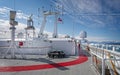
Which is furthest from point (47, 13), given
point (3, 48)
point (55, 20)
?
point (3, 48)

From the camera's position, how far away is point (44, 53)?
74.4ft

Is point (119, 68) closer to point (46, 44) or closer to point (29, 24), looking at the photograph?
point (46, 44)

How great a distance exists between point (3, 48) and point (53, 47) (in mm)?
6883

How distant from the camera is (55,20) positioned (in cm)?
2744

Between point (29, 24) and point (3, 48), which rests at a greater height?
point (29, 24)

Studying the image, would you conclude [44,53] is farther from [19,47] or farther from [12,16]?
[12,16]

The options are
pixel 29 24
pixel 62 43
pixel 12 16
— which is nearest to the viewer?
pixel 12 16

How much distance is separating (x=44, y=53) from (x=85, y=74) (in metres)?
13.0

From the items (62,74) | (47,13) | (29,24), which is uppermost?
(47,13)

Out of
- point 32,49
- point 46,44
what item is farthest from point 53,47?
point 32,49

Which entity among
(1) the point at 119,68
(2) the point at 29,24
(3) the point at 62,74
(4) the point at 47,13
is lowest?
(3) the point at 62,74

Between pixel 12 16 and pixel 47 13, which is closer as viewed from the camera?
pixel 12 16

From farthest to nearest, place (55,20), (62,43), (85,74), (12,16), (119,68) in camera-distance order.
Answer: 1. (55,20)
2. (62,43)
3. (12,16)
4. (85,74)
5. (119,68)

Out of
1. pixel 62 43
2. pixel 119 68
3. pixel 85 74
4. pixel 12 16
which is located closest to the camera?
pixel 119 68
